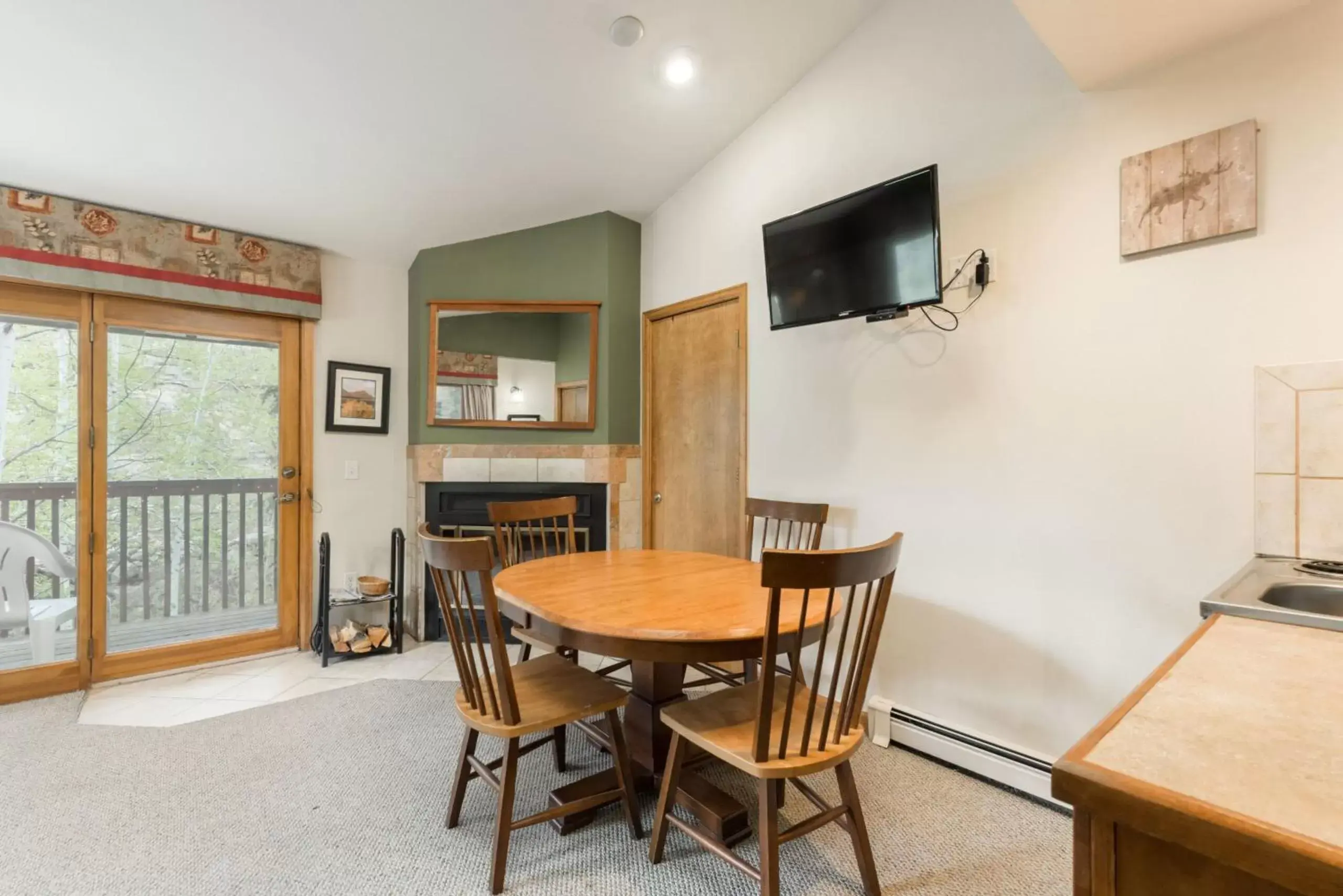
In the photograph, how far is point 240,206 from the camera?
2982mm

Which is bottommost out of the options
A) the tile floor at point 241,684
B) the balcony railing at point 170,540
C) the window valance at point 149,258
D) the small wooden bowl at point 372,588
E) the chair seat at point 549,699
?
the tile floor at point 241,684

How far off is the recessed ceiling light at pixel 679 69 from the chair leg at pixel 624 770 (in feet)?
7.94

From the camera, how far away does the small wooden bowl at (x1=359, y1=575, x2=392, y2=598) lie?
347 centimetres

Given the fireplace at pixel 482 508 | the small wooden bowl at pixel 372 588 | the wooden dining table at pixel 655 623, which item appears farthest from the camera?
the fireplace at pixel 482 508

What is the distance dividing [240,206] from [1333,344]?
13.7 feet

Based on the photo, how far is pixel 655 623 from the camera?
155cm

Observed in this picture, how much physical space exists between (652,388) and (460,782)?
7.54 ft

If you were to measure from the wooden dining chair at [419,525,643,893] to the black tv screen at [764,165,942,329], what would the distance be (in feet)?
5.29

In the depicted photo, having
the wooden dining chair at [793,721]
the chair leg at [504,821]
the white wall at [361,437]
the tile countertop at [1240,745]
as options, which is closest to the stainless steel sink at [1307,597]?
the tile countertop at [1240,745]

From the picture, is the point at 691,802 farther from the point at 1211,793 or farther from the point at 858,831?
the point at 1211,793

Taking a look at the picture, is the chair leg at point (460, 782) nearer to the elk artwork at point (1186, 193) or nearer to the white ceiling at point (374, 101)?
the white ceiling at point (374, 101)

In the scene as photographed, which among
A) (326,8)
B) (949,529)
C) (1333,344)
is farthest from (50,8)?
(1333,344)

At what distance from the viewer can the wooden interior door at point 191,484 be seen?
3018 mm

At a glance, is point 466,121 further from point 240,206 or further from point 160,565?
point 160,565
